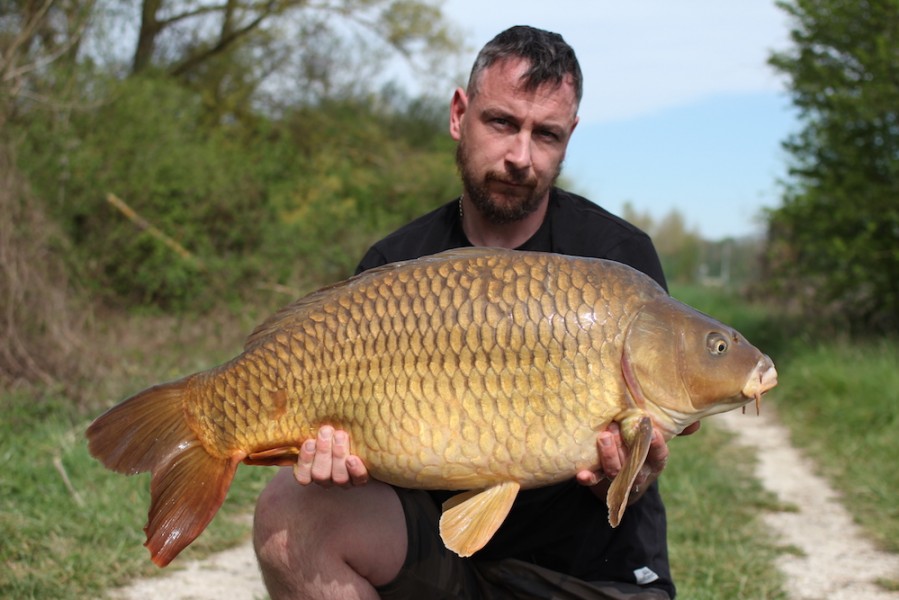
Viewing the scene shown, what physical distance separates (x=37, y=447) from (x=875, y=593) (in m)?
2.67

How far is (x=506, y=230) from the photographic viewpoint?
2105 mm

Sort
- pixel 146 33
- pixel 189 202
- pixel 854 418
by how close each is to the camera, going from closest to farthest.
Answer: pixel 854 418 → pixel 189 202 → pixel 146 33

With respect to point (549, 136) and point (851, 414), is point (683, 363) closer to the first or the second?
point (549, 136)

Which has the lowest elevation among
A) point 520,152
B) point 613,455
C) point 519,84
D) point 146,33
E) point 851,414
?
point 851,414

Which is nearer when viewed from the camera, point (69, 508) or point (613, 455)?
point (613, 455)

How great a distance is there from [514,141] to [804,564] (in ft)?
5.43

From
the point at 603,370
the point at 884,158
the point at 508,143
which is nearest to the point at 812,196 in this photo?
the point at 884,158

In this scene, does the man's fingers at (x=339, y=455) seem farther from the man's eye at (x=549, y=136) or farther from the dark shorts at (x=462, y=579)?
the man's eye at (x=549, y=136)

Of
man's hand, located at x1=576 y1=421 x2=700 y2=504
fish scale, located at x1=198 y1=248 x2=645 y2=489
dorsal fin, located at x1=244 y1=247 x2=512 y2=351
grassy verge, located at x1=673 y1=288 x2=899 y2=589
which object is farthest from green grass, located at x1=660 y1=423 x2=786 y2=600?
dorsal fin, located at x1=244 y1=247 x2=512 y2=351

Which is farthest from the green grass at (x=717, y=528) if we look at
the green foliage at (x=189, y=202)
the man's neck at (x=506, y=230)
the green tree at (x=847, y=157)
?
the green foliage at (x=189, y=202)

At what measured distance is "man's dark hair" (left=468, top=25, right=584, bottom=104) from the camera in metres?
2.05

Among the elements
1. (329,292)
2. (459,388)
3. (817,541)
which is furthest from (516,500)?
(817,541)

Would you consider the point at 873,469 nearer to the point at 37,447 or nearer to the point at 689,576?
the point at 689,576

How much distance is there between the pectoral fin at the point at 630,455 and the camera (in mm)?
1483
